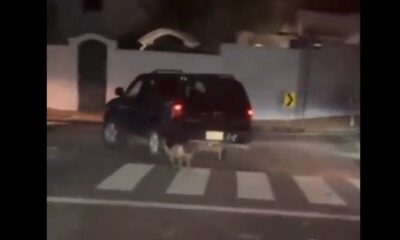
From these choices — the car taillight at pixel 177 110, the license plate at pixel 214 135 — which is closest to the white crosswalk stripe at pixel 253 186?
the license plate at pixel 214 135

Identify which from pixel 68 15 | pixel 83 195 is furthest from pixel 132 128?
pixel 68 15

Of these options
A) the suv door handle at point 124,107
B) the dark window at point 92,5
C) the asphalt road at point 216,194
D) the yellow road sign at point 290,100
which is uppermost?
the dark window at point 92,5

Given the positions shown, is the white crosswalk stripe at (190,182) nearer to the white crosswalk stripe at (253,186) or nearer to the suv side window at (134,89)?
the white crosswalk stripe at (253,186)

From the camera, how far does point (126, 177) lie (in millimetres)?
2004

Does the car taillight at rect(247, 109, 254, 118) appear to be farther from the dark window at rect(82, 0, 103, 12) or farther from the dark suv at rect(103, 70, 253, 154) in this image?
the dark window at rect(82, 0, 103, 12)

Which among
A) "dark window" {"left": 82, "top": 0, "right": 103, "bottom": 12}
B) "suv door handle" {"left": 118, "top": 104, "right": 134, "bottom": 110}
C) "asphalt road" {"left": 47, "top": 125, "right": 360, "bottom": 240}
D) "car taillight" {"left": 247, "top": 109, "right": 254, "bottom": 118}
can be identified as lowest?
"asphalt road" {"left": 47, "top": 125, "right": 360, "bottom": 240}

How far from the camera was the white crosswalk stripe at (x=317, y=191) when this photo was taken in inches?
78.0

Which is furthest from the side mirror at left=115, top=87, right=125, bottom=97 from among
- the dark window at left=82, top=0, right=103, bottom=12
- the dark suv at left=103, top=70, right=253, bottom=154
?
the dark window at left=82, top=0, right=103, bottom=12

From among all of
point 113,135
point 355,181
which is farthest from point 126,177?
point 355,181

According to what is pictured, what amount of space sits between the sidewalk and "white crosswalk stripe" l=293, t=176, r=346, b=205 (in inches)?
4.9

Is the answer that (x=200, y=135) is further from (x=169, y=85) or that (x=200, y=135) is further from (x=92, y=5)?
(x=92, y=5)

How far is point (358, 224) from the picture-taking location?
1.96 metres

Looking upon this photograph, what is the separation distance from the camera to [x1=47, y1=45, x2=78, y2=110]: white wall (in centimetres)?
197
